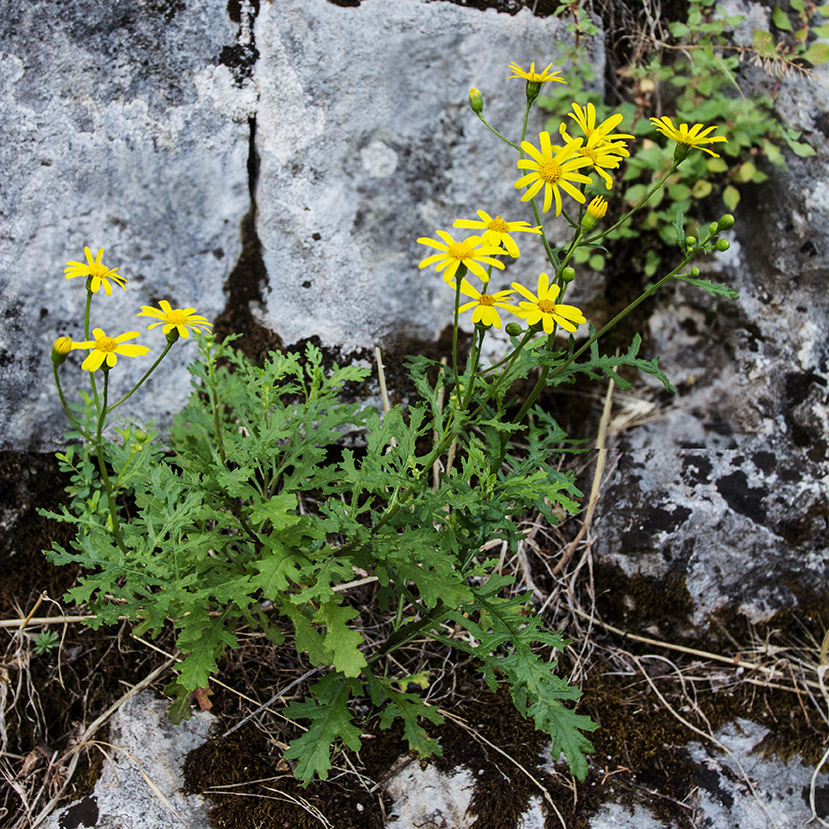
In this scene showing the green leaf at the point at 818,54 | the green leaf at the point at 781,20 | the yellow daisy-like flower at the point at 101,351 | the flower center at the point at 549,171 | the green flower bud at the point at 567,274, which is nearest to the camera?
the yellow daisy-like flower at the point at 101,351

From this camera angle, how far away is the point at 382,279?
267cm

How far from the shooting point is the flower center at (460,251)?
154 centimetres

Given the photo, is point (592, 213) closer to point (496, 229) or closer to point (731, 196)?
Answer: point (496, 229)

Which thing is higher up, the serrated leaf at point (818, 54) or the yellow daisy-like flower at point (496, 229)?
the serrated leaf at point (818, 54)

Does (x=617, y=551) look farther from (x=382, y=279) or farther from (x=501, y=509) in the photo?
(x=382, y=279)

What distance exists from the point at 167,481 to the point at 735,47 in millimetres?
2666

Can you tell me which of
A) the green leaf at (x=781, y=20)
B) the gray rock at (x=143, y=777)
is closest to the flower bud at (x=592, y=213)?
the gray rock at (x=143, y=777)

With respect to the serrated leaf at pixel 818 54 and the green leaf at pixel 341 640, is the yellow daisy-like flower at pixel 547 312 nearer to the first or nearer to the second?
the green leaf at pixel 341 640

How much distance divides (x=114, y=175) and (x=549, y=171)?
1596mm

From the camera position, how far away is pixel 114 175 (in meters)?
2.54

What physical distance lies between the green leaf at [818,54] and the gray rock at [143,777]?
10.1ft

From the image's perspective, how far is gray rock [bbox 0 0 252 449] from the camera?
8.06ft

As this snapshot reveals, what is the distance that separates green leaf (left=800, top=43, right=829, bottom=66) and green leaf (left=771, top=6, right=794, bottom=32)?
0.68ft

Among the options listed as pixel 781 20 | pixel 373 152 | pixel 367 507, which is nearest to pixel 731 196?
pixel 781 20
